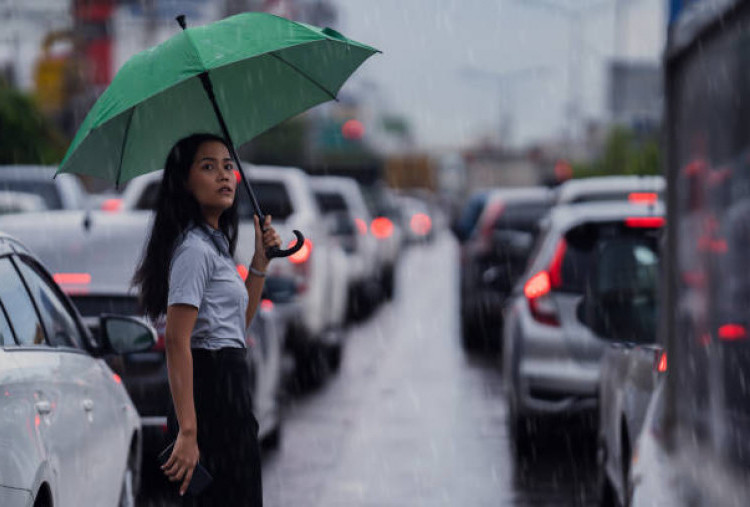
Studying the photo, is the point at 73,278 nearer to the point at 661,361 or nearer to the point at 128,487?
the point at 128,487

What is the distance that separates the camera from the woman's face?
462 centimetres

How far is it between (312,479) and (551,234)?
227 cm

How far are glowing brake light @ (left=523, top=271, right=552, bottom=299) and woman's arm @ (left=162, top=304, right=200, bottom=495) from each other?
534 centimetres

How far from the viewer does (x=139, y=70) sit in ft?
15.9

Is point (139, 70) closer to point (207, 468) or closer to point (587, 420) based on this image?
point (207, 468)

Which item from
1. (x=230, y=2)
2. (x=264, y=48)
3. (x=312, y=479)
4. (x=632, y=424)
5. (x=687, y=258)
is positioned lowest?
(x=312, y=479)

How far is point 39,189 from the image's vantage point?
16531 mm

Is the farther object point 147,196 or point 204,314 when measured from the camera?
point 147,196

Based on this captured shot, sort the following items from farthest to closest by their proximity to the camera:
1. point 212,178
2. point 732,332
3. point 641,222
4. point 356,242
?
point 356,242
point 641,222
point 212,178
point 732,332

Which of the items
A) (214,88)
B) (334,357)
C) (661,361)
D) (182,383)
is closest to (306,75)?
(214,88)

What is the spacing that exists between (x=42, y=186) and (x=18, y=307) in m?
12.1

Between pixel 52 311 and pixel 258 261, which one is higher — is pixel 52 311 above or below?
below

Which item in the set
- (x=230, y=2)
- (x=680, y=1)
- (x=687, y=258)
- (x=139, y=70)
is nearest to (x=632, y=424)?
(x=687, y=258)

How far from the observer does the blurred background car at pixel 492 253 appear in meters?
16.5
